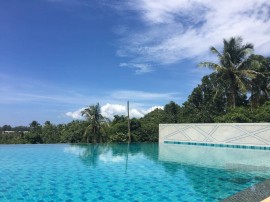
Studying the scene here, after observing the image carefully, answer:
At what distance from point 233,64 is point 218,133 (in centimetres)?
547

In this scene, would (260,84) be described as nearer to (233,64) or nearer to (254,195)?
(233,64)

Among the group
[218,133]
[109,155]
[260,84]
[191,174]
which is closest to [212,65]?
[260,84]

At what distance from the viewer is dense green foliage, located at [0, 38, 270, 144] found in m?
19.8

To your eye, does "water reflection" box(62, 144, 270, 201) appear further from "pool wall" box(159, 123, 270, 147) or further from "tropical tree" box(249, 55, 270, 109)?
"tropical tree" box(249, 55, 270, 109)

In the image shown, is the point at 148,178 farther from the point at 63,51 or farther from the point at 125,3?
the point at 63,51

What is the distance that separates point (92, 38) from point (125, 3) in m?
4.40

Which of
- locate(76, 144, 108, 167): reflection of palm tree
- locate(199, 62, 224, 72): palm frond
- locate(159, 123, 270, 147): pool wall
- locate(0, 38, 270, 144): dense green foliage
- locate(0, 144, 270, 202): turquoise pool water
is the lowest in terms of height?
locate(0, 144, 270, 202): turquoise pool water

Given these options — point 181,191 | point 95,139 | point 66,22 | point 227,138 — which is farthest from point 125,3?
point 95,139

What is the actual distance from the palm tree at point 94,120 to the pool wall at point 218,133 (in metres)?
4.51

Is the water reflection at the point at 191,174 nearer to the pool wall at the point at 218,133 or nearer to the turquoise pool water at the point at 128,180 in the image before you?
the turquoise pool water at the point at 128,180

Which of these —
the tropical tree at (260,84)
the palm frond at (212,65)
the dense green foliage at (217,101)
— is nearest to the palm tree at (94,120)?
the dense green foliage at (217,101)

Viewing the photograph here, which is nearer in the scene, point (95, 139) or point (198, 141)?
point (198, 141)

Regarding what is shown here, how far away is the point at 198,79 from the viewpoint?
74.8ft

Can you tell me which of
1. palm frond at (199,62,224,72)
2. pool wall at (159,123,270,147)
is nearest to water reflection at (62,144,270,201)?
pool wall at (159,123,270,147)
